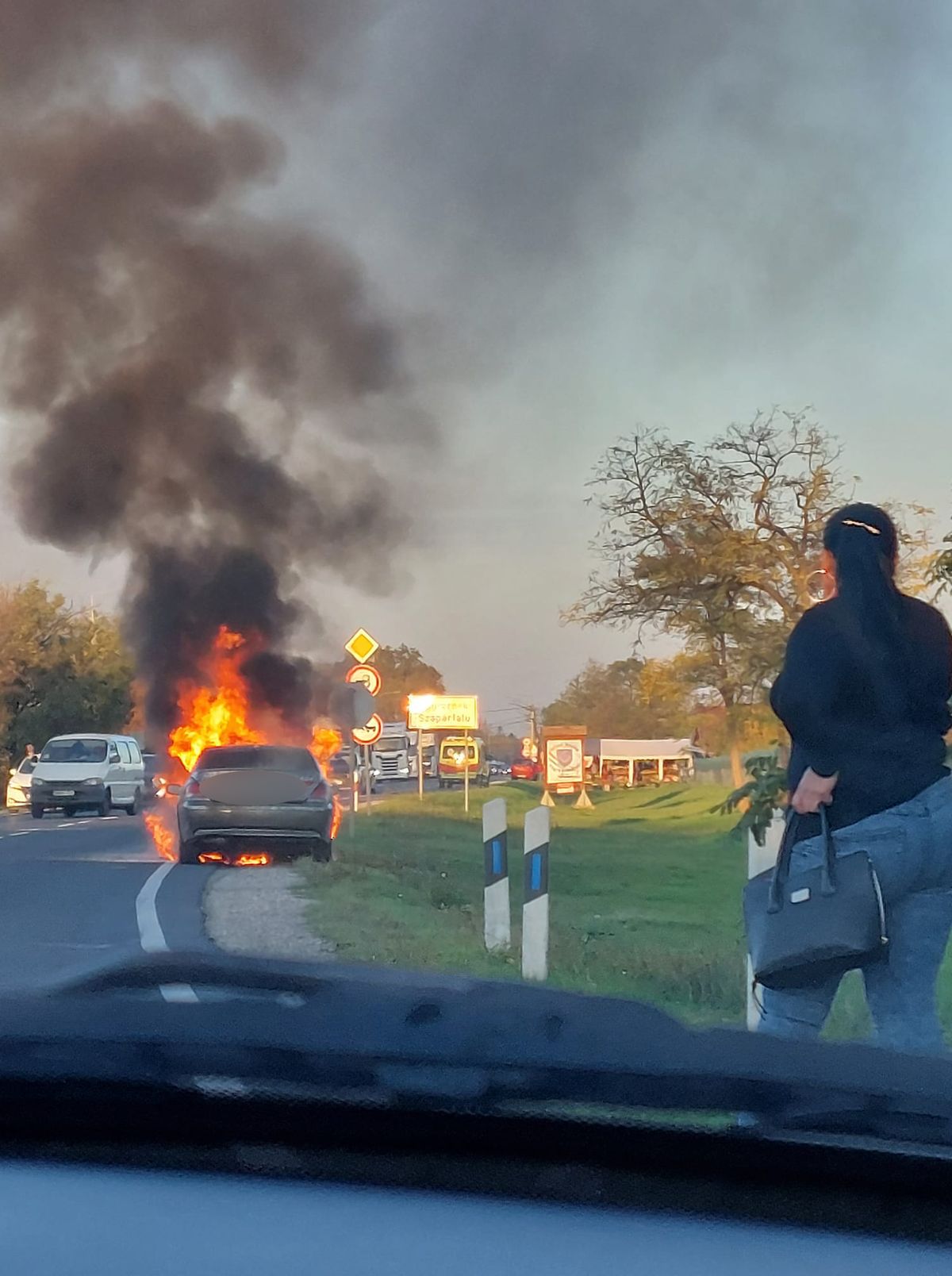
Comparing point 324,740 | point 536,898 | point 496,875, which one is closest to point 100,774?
point 324,740

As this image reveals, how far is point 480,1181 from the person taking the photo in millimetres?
1858

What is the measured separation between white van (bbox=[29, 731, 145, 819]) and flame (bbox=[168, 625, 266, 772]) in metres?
7.05

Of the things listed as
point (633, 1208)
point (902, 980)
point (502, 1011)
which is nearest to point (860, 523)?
point (902, 980)

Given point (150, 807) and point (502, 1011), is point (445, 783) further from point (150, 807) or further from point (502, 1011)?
point (502, 1011)

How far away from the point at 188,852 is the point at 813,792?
Answer: 41.6ft

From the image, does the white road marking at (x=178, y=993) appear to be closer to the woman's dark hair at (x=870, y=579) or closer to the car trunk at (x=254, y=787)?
the woman's dark hair at (x=870, y=579)

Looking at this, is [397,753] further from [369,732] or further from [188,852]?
[188,852]

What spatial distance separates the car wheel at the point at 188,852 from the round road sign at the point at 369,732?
3819 millimetres

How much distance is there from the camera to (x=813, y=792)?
364 cm

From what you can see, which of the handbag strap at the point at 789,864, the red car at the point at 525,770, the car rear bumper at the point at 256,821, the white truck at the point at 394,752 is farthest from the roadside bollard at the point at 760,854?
the red car at the point at 525,770

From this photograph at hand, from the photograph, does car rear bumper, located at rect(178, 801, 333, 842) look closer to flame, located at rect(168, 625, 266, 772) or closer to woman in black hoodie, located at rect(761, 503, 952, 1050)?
woman in black hoodie, located at rect(761, 503, 952, 1050)

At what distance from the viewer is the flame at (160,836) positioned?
17.2 meters

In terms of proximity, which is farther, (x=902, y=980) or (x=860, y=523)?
(x=860, y=523)

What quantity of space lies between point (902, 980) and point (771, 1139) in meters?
1.86
